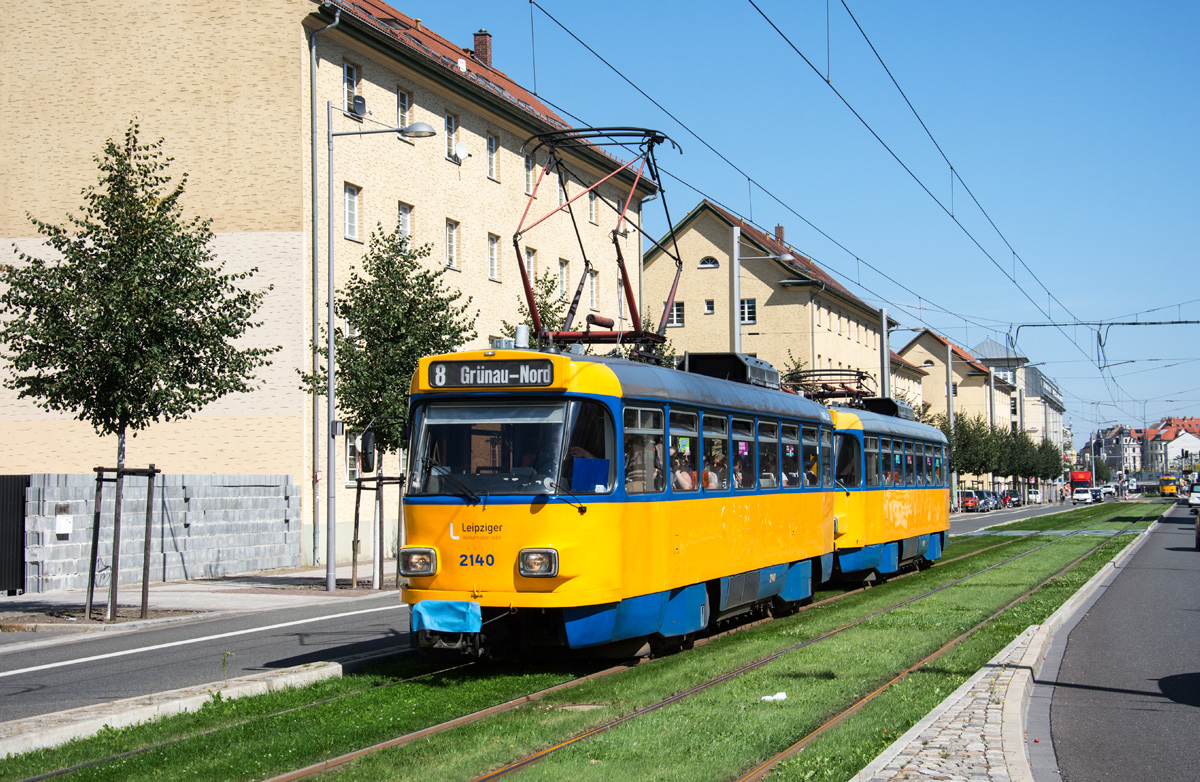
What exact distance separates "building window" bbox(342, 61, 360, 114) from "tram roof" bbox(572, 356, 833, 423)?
18569 millimetres

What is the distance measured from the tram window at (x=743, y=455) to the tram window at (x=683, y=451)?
1.25m

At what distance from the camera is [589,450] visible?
428 inches

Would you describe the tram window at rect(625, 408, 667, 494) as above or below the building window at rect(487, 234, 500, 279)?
below

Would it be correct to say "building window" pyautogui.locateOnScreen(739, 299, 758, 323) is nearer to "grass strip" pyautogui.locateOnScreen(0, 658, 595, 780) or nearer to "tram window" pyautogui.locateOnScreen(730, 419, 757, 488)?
"tram window" pyautogui.locateOnScreen(730, 419, 757, 488)

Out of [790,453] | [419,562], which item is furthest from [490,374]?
[790,453]

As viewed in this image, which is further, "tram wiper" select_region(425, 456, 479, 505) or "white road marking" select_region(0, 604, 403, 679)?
"white road marking" select_region(0, 604, 403, 679)

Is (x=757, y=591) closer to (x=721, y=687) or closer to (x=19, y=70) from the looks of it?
(x=721, y=687)

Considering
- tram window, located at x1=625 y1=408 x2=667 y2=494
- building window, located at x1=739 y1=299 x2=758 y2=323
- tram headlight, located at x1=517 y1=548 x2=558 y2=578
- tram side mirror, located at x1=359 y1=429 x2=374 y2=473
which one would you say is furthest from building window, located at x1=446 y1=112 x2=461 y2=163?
building window, located at x1=739 y1=299 x2=758 y2=323

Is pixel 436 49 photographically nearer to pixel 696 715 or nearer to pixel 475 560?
pixel 475 560

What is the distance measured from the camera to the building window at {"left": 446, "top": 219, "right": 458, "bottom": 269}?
36.2 m

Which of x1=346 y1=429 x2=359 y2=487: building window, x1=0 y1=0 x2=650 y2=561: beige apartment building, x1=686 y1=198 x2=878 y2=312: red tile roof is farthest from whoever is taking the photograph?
x1=686 y1=198 x2=878 y2=312: red tile roof

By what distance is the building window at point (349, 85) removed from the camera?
3175cm

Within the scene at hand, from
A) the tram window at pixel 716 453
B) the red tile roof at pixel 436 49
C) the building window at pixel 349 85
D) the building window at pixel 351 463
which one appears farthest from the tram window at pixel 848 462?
the building window at pixel 349 85

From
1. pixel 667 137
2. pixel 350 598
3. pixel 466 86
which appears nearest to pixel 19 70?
pixel 466 86
